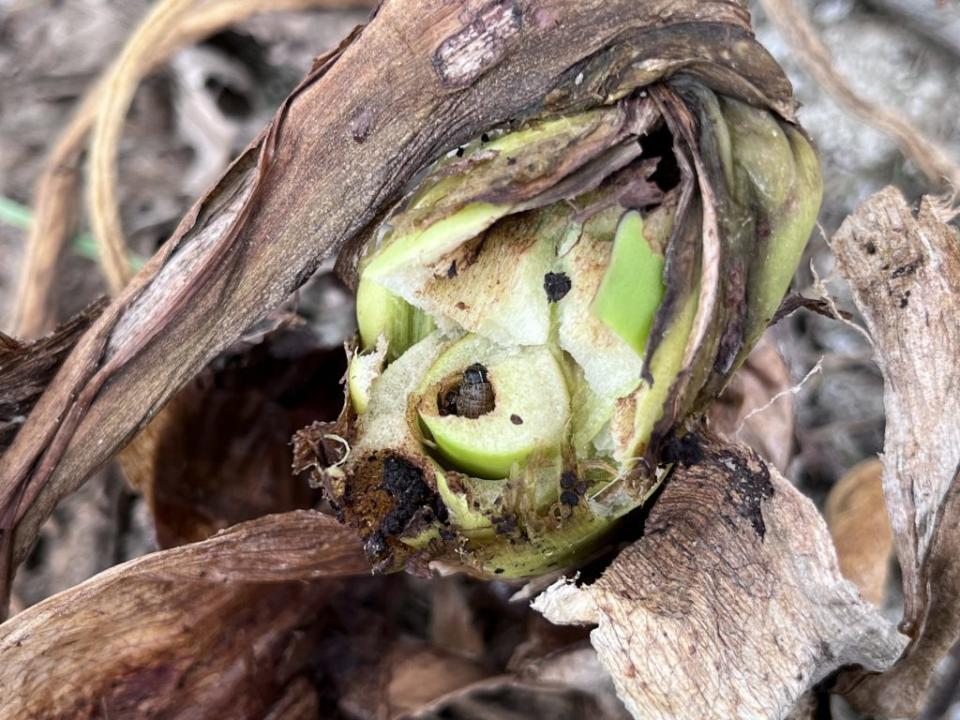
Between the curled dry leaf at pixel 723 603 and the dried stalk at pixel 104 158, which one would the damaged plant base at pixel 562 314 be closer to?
the curled dry leaf at pixel 723 603

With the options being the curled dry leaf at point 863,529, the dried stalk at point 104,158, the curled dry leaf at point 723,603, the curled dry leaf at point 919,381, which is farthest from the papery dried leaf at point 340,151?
the curled dry leaf at point 863,529

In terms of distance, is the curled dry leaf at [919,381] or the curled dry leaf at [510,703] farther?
the curled dry leaf at [510,703]

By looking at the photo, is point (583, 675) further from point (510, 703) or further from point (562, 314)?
point (562, 314)

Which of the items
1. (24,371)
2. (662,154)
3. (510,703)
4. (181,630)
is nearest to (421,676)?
(510,703)

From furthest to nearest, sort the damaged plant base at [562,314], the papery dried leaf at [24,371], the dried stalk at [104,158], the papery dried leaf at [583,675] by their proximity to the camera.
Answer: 1. the dried stalk at [104,158]
2. the papery dried leaf at [583,675]
3. the papery dried leaf at [24,371]
4. the damaged plant base at [562,314]

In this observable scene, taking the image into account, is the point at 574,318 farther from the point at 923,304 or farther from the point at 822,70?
the point at 822,70

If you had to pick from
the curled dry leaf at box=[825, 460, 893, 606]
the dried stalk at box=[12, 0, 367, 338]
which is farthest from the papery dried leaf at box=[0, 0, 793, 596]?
the curled dry leaf at box=[825, 460, 893, 606]

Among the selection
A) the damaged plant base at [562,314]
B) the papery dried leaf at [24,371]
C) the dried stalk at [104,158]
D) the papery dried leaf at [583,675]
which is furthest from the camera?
the dried stalk at [104,158]
